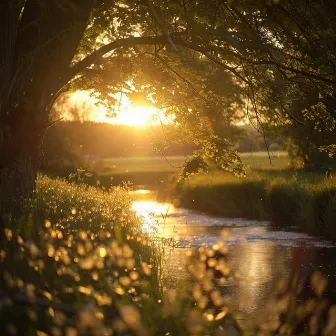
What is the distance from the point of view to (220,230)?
22359mm

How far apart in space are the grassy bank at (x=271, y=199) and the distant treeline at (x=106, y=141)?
6.95ft

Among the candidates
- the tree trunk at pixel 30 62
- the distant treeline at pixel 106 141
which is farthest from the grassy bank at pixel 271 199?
the tree trunk at pixel 30 62

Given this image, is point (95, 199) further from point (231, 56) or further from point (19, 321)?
point (19, 321)

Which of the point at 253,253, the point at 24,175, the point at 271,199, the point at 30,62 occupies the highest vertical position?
the point at 30,62

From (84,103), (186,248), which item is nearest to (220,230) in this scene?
(186,248)

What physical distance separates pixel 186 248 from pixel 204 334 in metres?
9.74

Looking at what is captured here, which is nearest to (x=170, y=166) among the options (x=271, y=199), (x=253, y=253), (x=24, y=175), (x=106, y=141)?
(x=106, y=141)

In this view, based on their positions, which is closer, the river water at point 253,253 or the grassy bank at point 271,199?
the river water at point 253,253

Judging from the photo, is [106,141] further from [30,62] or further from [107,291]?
[107,291]

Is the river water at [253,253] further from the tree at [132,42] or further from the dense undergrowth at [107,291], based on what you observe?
the tree at [132,42]

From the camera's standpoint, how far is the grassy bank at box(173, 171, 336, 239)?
20844 mm

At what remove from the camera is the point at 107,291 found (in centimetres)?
880

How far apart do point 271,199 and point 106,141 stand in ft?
275

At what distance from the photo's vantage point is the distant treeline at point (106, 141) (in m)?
16.5
